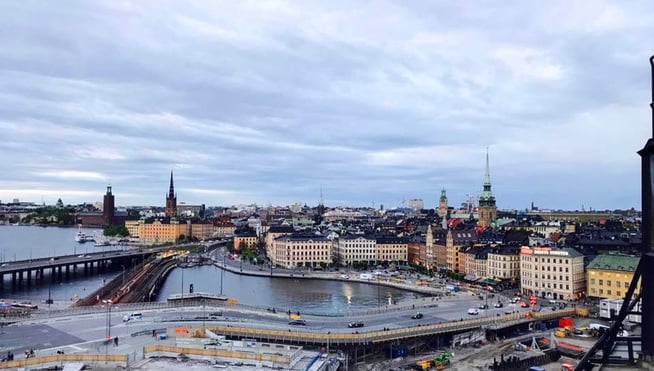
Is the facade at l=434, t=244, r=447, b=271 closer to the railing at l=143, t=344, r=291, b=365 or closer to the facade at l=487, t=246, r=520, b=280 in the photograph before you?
the facade at l=487, t=246, r=520, b=280

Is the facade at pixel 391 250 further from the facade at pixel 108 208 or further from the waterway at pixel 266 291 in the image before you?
Answer: the facade at pixel 108 208

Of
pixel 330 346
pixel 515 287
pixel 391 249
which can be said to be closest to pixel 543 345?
pixel 330 346

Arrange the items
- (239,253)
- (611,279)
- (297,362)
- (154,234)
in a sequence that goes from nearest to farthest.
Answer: (297,362)
(611,279)
(239,253)
(154,234)

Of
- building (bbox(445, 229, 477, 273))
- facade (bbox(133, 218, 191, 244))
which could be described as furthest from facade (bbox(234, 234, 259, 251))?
building (bbox(445, 229, 477, 273))

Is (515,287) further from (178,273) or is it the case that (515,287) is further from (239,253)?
(239,253)

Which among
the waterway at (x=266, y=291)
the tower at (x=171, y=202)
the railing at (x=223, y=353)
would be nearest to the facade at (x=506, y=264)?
the waterway at (x=266, y=291)

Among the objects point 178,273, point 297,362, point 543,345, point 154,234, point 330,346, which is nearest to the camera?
point 297,362

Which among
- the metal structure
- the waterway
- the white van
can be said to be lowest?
the waterway
